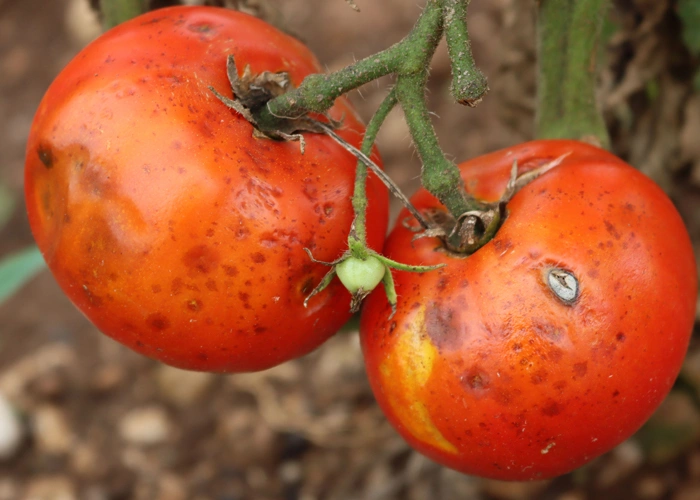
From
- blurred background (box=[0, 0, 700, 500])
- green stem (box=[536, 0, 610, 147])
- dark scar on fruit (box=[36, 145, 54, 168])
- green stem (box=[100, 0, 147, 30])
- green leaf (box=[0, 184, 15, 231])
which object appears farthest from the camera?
green leaf (box=[0, 184, 15, 231])

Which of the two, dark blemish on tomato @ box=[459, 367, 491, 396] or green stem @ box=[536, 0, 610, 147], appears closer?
dark blemish on tomato @ box=[459, 367, 491, 396]

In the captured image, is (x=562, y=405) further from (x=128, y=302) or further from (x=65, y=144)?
(x=65, y=144)

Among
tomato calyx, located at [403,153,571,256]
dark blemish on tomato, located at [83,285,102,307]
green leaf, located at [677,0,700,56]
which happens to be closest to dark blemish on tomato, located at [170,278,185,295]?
dark blemish on tomato, located at [83,285,102,307]

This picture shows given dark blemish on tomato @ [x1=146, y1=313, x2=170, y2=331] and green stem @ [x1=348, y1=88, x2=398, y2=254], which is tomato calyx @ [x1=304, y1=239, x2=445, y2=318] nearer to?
green stem @ [x1=348, y1=88, x2=398, y2=254]

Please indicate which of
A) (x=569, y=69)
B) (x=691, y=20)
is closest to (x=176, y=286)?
(x=569, y=69)

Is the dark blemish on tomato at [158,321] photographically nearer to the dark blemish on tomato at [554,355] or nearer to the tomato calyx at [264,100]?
the tomato calyx at [264,100]

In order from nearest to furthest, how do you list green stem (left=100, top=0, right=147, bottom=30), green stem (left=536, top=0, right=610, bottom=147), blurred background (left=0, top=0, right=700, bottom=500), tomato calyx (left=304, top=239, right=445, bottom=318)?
tomato calyx (left=304, top=239, right=445, bottom=318) < green stem (left=536, top=0, right=610, bottom=147) < green stem (left=100, top=0, right=147, bottom=30) < blurred background (left=0, top=0, right=700, bottom=500)

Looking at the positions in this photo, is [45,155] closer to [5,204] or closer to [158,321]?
[158,321]
